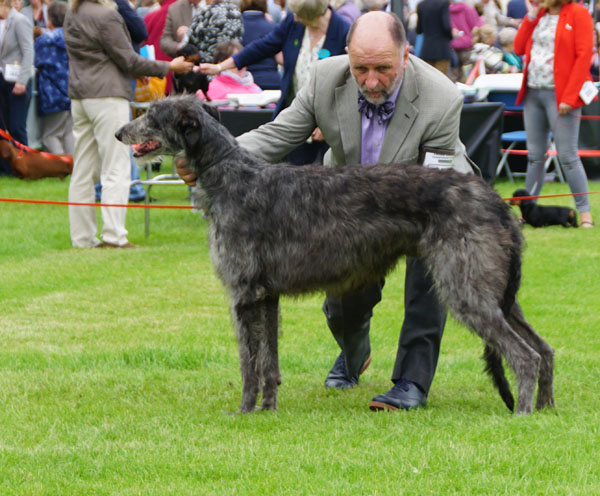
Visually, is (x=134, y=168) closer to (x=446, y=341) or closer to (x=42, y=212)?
(x=42, y=212)

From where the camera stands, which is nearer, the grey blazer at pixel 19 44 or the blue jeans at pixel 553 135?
the blue jeans at pixel 553 135

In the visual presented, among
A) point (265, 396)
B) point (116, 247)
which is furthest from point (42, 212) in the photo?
point (265, 396)

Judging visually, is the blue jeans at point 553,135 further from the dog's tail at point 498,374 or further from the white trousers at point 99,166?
the dog's tail at point 498,374

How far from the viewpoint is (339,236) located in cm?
490

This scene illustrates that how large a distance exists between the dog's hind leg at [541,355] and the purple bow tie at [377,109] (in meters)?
1.20

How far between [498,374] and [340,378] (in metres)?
1.13

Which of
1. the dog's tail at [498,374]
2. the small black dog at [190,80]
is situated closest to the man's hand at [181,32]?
the small black dog at [190,80]

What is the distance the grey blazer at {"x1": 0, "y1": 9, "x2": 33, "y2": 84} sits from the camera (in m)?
15.5

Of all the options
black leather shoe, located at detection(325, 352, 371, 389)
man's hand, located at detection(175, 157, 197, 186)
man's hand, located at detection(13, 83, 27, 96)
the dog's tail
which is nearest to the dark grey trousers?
the dog's tail

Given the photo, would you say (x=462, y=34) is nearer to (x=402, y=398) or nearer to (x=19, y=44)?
(x=19, y=44)

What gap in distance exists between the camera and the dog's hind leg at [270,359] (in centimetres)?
514

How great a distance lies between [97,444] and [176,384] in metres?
1.28

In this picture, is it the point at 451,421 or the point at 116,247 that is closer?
the point at 451,421

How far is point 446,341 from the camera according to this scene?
6809 mm
